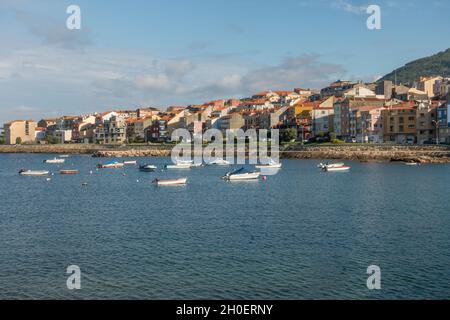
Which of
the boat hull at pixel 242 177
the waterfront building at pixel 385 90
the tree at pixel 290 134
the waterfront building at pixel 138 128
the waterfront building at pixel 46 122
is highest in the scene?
the waterfront building at pixel 385 90

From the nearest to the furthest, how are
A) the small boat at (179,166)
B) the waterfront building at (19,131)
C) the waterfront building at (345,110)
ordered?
Answer: the small boat at (179,166)
the waterfront building at (345,110)
the waterfront building at (19,131)

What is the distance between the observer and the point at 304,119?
4619 inches

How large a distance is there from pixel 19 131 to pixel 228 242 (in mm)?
161397

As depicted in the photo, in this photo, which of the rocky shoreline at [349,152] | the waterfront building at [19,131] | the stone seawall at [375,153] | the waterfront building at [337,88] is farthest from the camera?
the waterfront building at [19,131]

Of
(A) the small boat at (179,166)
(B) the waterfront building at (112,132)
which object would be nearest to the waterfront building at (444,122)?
(A) the small boat at (179,166)

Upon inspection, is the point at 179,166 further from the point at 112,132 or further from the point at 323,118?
the point at 112,132

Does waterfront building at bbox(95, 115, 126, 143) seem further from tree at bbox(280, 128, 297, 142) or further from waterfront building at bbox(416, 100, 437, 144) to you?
waterfront building at bbox(416, 100, 437, 144)

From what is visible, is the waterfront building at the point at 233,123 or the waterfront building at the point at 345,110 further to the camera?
the waterfront building at the point at 233,123

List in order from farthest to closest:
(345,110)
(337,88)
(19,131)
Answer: (19,131) < (337,88) < (345,110)

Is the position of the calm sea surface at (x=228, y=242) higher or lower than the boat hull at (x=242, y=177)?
lower

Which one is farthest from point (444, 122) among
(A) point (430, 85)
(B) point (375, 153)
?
(A) point (430, 85)

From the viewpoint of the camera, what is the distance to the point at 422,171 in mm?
66562

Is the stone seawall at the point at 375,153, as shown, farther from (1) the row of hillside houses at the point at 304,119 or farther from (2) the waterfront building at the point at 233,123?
(2) the waterfront building at the point at 233,123

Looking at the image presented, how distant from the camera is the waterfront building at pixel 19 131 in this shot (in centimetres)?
17300
